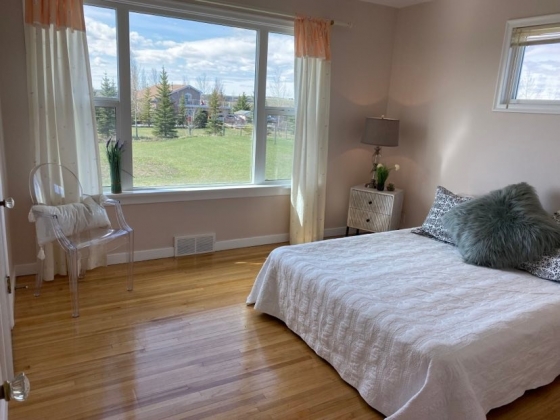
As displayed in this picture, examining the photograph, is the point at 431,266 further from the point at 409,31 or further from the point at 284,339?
the point at 409,31

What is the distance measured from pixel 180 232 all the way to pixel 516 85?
3.15 metres

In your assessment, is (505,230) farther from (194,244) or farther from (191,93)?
(191,93)

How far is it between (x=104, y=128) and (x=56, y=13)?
0.87m

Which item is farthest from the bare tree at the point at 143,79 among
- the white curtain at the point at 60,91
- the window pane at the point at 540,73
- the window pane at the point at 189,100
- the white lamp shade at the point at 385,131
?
the window pane at the point at 540,73

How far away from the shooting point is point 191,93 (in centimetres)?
367

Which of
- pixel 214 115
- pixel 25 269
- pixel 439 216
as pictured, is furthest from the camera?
pixel 214 115

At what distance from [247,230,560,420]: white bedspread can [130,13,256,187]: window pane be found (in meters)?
1.46

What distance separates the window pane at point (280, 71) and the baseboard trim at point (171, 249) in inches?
53.4

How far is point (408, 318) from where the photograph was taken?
6.49 ft

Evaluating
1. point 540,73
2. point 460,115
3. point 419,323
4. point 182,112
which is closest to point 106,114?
point 182,112

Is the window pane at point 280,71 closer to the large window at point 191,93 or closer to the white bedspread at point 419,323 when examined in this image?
the large window at point 191,93

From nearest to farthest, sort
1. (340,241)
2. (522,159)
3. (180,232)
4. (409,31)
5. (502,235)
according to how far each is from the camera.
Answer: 1. (502,235)
2. (340,241)
3. (522,159)
4. (180,232)
5. (409,31)

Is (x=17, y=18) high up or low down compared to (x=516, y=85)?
up

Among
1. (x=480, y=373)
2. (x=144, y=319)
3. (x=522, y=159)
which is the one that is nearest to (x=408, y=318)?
(x=480, y=373)
